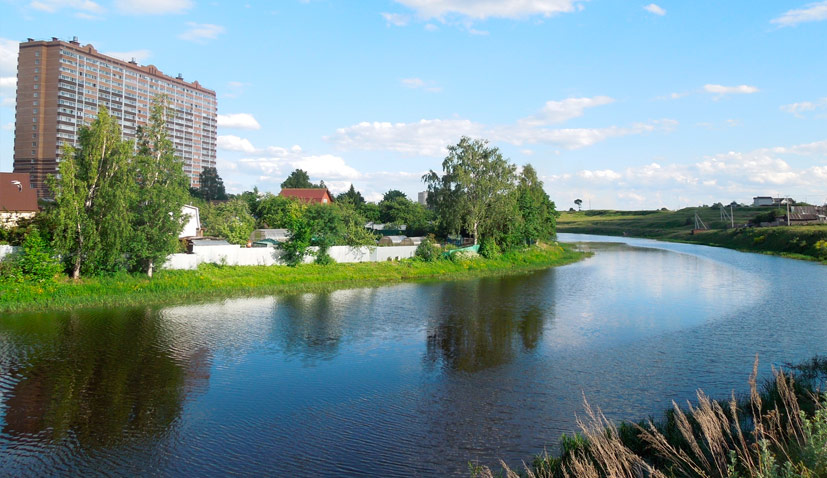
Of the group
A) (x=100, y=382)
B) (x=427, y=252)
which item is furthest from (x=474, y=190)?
(x=100, y=382)

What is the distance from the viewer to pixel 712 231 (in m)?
96.3

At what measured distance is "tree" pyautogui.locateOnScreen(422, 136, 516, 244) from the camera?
2007 inches

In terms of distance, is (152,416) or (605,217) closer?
(152,416)

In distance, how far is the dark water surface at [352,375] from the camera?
10672 mm

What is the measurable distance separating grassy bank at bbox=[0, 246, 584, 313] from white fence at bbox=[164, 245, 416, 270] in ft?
2.54

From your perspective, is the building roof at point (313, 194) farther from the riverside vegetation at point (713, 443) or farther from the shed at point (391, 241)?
the riverside vegetation at point (713, 443)

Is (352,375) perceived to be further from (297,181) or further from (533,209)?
(297,181)

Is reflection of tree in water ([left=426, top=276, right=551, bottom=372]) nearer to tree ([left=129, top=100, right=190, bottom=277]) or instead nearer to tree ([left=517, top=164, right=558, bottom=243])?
tree ([left=129, top=100, right=190, bottom=277])

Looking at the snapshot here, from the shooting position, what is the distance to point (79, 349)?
59.5ft

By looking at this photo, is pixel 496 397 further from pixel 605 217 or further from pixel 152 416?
pixel 605 217

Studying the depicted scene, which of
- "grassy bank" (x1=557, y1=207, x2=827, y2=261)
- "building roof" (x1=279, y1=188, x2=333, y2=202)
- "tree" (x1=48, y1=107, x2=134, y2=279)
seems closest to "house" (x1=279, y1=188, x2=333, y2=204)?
"building roof" (x1=279, y1=188, x2=333, y2=202)

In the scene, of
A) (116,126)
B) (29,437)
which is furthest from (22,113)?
(29,437)

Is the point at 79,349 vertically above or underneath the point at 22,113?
underneath

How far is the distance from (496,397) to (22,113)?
4473 inches
